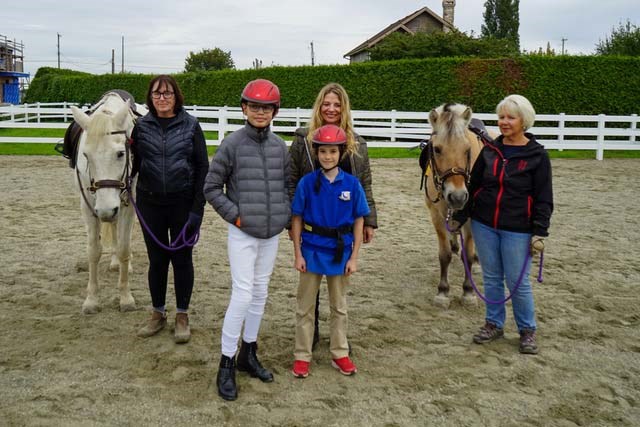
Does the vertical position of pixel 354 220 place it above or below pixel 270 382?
above

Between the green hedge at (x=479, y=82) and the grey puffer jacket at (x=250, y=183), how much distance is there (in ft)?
54.1

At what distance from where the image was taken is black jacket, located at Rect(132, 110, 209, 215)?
359cm

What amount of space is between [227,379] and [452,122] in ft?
8.22

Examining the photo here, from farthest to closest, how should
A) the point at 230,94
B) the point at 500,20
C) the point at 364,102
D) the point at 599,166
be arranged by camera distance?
the point at 500,20, the point at 230,94, the point at 364,102, the point at 599,166

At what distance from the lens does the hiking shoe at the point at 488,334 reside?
3.90m

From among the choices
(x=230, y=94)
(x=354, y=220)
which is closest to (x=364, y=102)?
(x=230, y=94)

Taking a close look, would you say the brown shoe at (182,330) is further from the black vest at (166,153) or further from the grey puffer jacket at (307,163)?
the grey puffer jacket at (307,163)

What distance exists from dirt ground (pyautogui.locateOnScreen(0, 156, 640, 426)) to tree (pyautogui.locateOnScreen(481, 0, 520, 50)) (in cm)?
4334

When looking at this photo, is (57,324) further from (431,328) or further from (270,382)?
(431,328)

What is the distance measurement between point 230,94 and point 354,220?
72.2 ft

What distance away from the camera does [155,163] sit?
359 cm

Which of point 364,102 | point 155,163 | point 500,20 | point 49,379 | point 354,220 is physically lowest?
point 49,379

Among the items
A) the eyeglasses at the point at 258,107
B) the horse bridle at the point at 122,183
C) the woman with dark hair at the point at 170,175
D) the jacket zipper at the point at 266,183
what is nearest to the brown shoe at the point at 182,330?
the woman with dark hair at the point at 170,175

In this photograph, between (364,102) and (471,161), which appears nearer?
(471,161)
